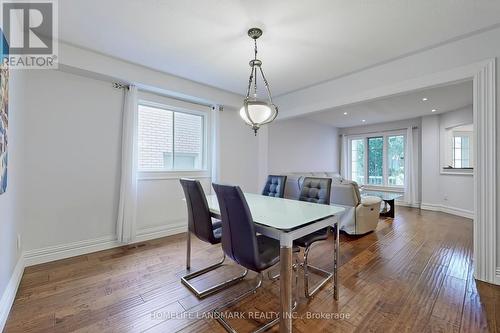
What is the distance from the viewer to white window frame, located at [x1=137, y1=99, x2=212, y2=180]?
3.41 m

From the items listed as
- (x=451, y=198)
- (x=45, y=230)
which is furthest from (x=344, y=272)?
(x=451, y=198)

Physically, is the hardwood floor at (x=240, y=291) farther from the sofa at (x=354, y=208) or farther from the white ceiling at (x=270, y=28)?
the white ceiling at (x=270, y=28)

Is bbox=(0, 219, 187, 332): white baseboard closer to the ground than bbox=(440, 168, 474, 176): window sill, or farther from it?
closer to the ground

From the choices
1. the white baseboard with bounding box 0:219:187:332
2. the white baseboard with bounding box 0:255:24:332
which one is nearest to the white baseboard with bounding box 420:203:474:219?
the white baseboard with bounding box 0:219:187:332

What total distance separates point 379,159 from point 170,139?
6373mm

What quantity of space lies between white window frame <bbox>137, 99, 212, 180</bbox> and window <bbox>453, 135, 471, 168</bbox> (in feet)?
20.1

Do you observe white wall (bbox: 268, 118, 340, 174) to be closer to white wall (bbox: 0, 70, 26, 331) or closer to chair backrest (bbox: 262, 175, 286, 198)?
chair backrest (bbox: 262, 175, 286, 198)

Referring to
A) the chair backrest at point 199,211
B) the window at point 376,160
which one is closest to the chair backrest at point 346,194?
the chair backrest at point 199,211

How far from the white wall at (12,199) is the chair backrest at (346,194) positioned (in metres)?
3.83

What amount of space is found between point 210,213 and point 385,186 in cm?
646

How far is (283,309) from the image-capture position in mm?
1424

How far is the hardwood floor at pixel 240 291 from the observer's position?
1.60 metres

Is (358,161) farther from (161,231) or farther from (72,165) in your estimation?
(72,165)

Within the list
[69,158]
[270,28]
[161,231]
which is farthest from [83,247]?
[270,28]
